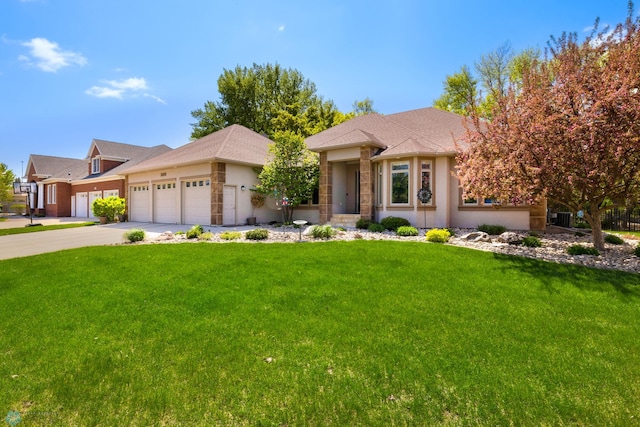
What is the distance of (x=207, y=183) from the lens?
55.5 feet

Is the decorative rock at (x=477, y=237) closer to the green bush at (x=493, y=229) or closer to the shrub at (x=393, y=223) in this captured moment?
the green bush at (x=493, y=229)

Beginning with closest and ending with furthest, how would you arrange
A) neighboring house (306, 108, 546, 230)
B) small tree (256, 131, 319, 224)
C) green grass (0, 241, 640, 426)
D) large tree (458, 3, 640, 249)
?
1. green grass (0, 241, 640, 426)
2. large tree (458, 3, 640, 249)
3. neighboring house (306, 108, 546, 230)
4. small tree (256, 131, 319, 224)

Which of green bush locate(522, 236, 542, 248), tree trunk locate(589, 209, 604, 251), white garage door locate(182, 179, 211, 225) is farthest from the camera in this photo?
white garage door locate(182, 179, 211, 225)

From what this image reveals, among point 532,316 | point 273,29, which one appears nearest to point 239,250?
point 532,316

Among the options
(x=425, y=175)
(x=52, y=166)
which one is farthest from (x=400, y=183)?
(x=52, y=166)

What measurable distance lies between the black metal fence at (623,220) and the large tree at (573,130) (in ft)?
40.3

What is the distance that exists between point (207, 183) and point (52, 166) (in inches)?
1286

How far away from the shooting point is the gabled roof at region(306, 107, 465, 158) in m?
14.4

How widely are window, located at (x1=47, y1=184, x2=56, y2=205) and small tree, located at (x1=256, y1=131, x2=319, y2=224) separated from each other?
28.0 meters

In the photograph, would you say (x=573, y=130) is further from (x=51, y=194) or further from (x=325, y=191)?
→ (x=51, y=194)

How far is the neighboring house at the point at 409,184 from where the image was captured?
14.1 m

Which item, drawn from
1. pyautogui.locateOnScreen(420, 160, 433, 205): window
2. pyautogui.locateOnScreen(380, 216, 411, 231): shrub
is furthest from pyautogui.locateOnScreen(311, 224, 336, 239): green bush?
pyautogui.locateOnScreen(420, 160, 433, 205): window

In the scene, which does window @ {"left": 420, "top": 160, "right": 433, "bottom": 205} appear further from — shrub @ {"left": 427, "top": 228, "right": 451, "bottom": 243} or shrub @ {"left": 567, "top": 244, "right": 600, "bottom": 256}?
shrub @ {"left": 567, "top": 244, "right": 600, "bottom": 256}

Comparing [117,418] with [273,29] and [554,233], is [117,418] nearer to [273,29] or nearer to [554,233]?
[273,29]
